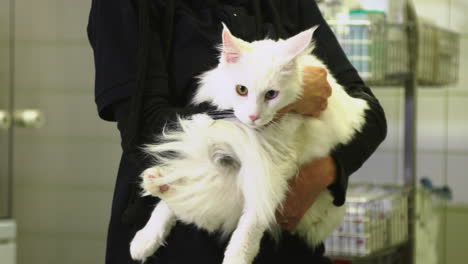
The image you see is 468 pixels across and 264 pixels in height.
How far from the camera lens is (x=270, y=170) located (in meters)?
0.95

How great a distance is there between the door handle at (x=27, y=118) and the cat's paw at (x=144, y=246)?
1407mm

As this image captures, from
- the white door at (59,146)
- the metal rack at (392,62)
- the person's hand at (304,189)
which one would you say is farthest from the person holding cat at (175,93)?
the white door at (59,146)

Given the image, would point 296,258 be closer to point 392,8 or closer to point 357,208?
point 357,208

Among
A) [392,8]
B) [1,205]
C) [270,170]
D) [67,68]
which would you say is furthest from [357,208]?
[67,68]

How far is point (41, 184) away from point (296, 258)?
185cm

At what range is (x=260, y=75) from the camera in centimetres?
95

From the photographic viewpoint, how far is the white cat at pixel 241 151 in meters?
0.95

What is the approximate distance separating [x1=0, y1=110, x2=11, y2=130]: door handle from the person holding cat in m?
1.20

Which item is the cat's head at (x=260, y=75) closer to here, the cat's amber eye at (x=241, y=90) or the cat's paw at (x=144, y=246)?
the cat's amber eye at (x=241, y=90)

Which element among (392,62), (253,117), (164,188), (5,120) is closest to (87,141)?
(5,120)

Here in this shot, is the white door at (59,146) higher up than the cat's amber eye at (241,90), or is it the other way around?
the cat's amber eye at (241,90)

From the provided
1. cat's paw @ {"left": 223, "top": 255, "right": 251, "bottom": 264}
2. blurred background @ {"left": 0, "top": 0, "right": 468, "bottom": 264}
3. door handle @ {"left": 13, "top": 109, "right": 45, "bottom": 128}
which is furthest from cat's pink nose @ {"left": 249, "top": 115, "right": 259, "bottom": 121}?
door handle @ {"left": 13, "top": 109, "right": 45, "bottom": 128}

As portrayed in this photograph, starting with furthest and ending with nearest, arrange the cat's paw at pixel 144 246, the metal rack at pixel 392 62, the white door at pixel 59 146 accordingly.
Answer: the white door at pixel 59 146, the metal rack at pixel 392 62, the cat's paw at pixel 144 246

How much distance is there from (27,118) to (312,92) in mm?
1678
